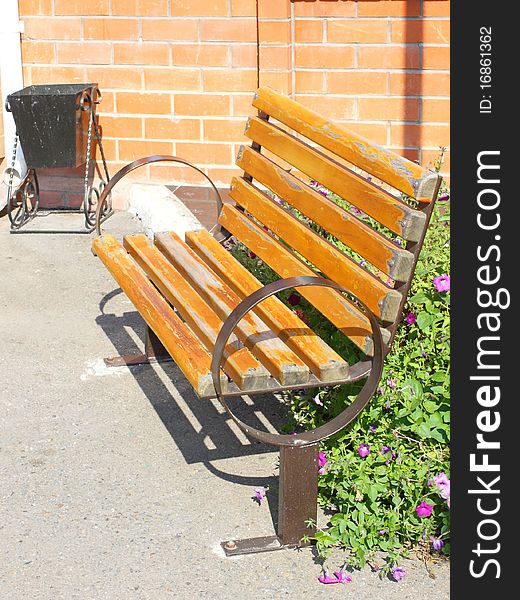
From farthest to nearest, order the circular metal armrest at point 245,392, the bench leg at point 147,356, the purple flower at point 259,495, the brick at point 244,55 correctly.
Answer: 1. the brick at point 244,55
2. the bench leg at point 147,356
3. the purple flower at point 259,495
4. the circular metal armrest at point 245,392

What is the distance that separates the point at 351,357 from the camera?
4078 mm

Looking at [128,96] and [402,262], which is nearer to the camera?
[402,262]

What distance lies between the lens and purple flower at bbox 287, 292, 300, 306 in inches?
179

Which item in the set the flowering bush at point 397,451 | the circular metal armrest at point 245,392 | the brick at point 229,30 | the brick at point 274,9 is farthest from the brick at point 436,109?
the circular metal armrest at point 245,392

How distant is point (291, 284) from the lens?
323cm

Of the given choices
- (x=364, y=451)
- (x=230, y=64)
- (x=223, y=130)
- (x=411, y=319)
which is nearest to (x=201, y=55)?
(x=230, y=64)

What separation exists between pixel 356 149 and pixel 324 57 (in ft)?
9.84

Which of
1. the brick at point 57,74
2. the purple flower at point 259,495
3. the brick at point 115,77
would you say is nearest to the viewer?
the purple flower at point 259,495

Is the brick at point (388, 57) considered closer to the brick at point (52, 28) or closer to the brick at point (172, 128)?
the brick at point (172, 128)

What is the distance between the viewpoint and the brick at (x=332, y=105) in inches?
270

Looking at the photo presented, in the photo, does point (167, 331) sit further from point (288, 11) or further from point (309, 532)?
point (288, 11)

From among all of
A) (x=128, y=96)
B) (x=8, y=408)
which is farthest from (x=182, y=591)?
(x=128, y=96)

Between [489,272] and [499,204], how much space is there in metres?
0.22

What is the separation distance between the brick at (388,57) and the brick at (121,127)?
1.43 m
